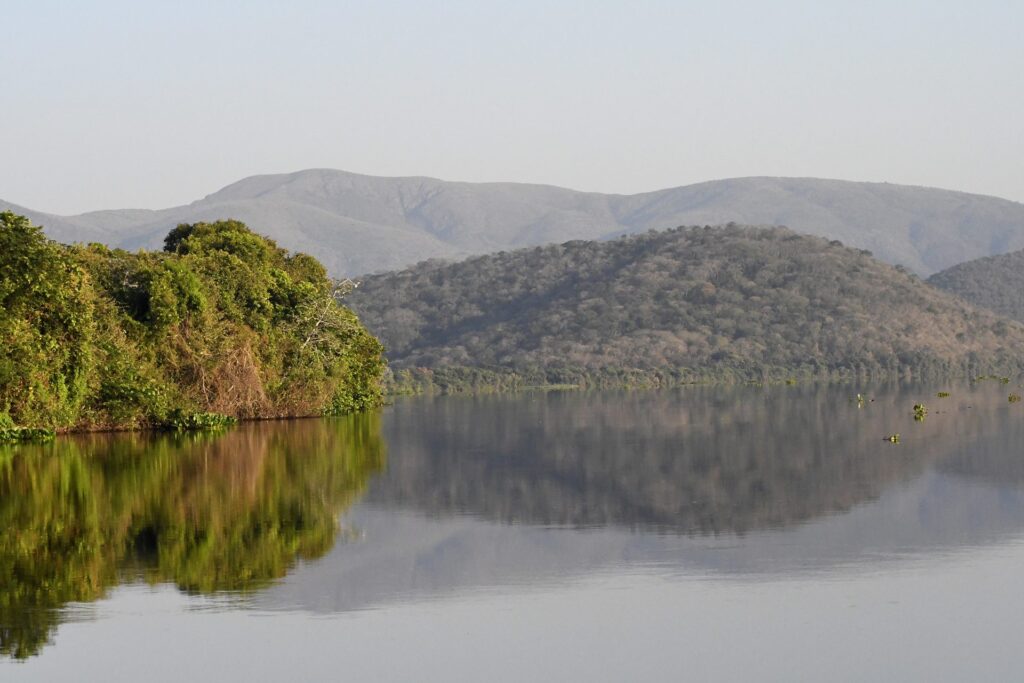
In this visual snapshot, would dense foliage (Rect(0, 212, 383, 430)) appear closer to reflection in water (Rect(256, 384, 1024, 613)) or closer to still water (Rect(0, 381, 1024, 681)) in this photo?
still water (Rect(0, 381, 1024, 681))

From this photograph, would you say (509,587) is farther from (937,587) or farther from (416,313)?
(416,313)

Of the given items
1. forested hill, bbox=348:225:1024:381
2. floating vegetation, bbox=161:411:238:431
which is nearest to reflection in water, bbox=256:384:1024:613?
floating vegetation, bbox=161:411:238:431

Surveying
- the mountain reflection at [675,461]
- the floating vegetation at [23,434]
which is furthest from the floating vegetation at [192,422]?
the floating vegetation at [23,434]

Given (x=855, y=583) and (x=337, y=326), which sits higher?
(x=337, y=326)

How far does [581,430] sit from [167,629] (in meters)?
36.3

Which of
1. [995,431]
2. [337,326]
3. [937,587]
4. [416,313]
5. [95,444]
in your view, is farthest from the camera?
[416,313]

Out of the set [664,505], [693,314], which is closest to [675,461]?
[664,505]

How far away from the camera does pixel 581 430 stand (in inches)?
2037

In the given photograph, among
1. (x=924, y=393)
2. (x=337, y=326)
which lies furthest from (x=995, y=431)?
(x=924, y=393)

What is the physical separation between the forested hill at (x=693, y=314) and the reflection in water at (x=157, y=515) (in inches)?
3892

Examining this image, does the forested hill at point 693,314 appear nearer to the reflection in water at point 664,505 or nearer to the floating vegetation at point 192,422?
the floating vegetation at point 192,422

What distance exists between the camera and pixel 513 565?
20078 mm

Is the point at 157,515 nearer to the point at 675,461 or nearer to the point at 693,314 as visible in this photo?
the point at 675,461

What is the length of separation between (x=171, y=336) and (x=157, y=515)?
88.6ft
